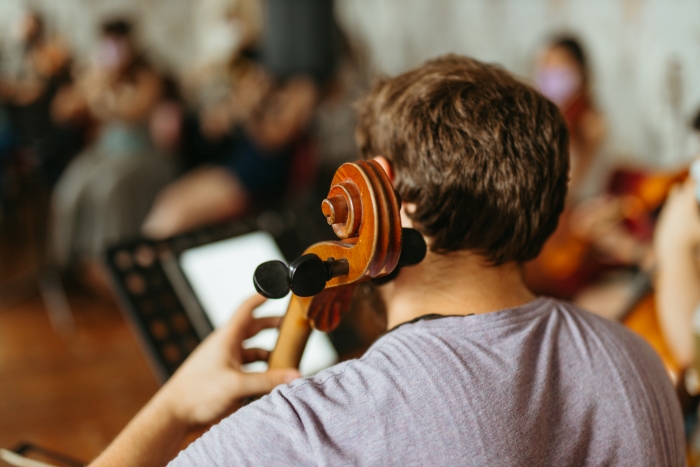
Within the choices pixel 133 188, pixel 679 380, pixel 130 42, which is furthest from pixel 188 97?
pixel 679 380

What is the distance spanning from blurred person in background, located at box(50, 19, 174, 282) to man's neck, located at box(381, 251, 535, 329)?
7.80 ft

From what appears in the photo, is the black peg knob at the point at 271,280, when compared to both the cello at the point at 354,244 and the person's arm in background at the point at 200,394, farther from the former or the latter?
the person's arm in background at the point at 200,394

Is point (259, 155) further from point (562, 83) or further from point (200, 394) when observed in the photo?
point (200, 394)

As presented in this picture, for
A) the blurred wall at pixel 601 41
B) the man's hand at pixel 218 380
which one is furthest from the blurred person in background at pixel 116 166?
the man's hand at pixel 218 380

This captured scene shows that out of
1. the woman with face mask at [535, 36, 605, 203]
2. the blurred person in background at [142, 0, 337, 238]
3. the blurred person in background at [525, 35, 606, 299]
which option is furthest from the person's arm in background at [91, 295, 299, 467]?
the woman with face mask at [535, 36, 605, 203]

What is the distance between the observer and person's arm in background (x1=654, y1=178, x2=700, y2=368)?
44.4 inches

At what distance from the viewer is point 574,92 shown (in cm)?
237

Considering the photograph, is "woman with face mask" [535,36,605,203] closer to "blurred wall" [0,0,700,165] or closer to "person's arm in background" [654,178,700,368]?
"blurred wall" [0,0,700,165]

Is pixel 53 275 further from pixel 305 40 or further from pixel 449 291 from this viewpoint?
pixel 449 291

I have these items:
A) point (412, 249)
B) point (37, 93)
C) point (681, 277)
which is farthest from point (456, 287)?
point (37, 93)

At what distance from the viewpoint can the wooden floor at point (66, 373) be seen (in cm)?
196

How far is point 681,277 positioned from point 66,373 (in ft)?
6.95

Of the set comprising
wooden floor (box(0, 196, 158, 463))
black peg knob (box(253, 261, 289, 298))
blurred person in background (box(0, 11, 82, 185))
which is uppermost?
blurred person in background (box(0, 11, 82, 185))

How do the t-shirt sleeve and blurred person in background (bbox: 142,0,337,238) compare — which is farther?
blurred person in background (bbox: 142,0,337,238)
